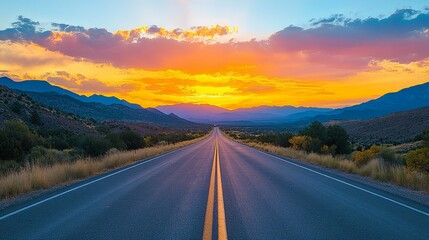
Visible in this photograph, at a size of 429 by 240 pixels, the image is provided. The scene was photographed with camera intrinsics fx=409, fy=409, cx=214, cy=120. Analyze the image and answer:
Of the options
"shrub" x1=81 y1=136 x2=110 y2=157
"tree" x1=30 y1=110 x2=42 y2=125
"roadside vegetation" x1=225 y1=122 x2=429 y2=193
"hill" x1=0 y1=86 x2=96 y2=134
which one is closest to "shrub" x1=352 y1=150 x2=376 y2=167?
"roadside vegetation" x1=225 y1=122 x2=429 y2=193

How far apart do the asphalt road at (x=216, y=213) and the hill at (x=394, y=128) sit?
67022 mm

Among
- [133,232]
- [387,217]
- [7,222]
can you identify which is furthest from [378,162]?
[7,222]

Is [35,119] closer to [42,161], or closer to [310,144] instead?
[42,161]

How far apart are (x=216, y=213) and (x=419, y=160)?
35.2 feet

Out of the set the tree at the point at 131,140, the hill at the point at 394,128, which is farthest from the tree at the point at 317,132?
the hill at the point at 394,128

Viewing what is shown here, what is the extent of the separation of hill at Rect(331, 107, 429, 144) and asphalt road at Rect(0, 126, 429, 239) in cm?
6702

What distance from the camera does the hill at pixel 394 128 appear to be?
3113 inches

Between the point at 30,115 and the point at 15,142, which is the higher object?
the point at 30,115

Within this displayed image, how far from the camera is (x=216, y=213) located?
9352 mm

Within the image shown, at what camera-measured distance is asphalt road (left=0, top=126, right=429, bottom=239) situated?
25.0 feet

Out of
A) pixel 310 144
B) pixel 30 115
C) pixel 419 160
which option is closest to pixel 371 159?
pixel 419 160

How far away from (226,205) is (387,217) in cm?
380

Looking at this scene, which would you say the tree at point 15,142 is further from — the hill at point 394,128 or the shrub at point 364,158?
the hill at point 394,128

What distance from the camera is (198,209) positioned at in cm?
991
